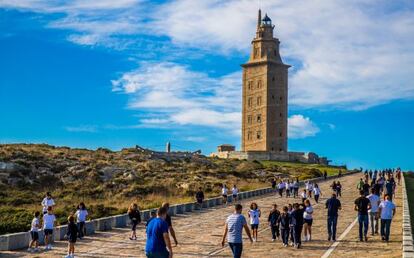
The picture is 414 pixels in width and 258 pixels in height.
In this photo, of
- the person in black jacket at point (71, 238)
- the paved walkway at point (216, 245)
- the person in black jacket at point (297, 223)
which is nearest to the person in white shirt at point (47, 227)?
the paved walkway at point (216, 245)

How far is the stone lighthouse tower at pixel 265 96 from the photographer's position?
116500mm

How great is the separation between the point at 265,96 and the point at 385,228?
98.7 m

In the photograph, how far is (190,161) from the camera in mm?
77312

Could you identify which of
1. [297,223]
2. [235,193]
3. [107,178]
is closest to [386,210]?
[297,223]

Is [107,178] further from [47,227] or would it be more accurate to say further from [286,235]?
[286,235]

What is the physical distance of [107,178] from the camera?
54.9m

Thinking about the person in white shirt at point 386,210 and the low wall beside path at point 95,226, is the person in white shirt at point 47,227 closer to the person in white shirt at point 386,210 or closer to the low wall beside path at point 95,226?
the low wall beside path at point 95,226

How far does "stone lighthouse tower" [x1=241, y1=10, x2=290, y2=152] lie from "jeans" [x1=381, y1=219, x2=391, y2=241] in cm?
9567

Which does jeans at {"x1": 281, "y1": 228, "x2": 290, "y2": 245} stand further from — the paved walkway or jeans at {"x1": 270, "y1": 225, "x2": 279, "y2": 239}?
jeans at {"x1": 270, "y1": 225, "x2": 279, "y2": 239}

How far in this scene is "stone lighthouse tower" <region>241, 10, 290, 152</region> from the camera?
382 ft

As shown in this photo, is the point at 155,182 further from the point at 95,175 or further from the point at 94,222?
the point at 94,222

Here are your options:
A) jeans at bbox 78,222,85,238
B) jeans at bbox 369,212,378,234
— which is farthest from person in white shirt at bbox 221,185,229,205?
jeans at bbox 78,222,85,238

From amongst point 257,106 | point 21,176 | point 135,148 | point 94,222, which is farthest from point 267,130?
point 94,222

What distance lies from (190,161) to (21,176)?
29.9 meters
